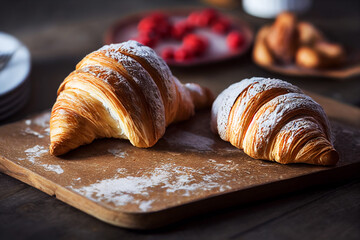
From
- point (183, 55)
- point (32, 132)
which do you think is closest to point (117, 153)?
point (32, 132)

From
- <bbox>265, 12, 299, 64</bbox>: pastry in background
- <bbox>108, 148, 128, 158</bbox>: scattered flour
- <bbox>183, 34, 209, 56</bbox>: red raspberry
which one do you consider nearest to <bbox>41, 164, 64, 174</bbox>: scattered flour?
<bbox>108, 148, 128, 158</bbox>: scattered flour

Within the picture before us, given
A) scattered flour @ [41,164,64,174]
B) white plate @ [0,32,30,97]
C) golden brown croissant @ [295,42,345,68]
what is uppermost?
golden brown croissant @ [295,42,345,68]

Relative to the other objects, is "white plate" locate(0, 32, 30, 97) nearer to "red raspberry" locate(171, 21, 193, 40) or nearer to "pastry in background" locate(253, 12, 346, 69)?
"red raspberry" locate(171, 21, 193, 40)

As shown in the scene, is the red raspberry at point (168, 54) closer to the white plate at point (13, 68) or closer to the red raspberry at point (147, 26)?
the red raspberry at point (147, 26)

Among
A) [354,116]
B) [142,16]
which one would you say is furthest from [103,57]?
[142,16]

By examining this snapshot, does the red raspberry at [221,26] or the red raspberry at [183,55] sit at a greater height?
the red raspberry at [221,26]

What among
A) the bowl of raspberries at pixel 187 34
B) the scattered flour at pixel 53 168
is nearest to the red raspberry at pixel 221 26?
the bowl of raspberries at pixel 187 34

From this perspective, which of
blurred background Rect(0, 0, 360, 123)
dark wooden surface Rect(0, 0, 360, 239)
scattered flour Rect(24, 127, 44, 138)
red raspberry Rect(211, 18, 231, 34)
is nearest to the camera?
dark wooden surface Rect(0, 0, 360, 239)
